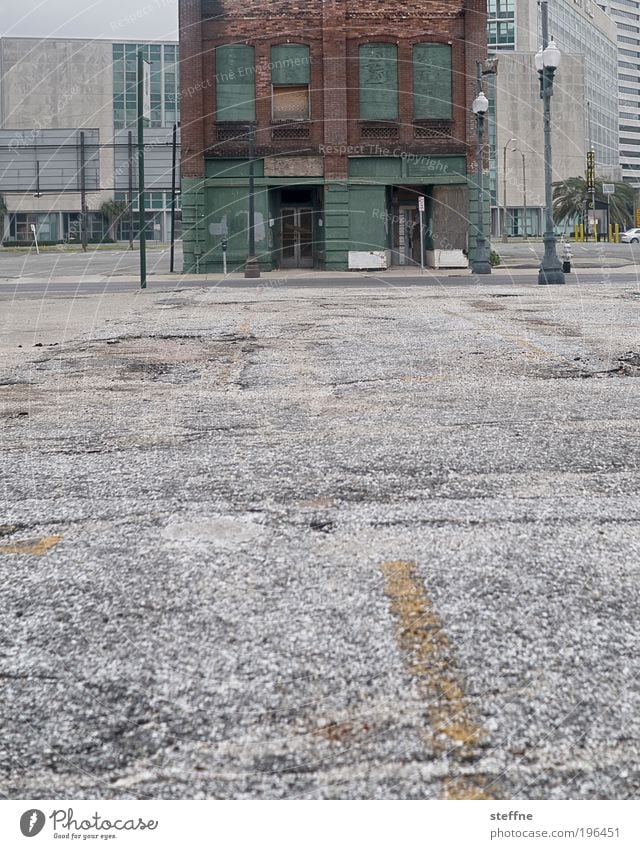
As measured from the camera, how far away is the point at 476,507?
16.4 ft

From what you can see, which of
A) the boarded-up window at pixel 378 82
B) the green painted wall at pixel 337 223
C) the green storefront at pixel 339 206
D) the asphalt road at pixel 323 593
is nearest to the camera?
the asphalt road at pixel 323 593

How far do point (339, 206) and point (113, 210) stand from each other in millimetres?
64399

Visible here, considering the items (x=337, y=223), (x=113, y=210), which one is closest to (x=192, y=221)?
(x=337, y=223)

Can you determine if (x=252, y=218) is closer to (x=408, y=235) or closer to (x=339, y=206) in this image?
(x=339, y=206)

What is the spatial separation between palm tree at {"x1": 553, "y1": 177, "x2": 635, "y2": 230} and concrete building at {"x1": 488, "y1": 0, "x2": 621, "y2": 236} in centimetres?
362

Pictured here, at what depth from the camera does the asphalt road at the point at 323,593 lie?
2.57 m

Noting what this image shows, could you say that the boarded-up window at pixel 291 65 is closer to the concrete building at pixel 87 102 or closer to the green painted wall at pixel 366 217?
the green painted wall at pixel 366 217

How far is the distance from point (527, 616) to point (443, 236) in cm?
3956

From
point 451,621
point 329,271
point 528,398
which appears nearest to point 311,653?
point 451,621

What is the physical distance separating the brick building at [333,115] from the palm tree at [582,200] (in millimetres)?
60932

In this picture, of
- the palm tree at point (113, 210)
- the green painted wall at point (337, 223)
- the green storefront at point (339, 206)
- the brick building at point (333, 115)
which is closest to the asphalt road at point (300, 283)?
the green storefront at point (339, 206)

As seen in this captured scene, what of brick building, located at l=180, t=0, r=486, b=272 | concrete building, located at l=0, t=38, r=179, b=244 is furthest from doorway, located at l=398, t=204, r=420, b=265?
concrete building, located at l=0, t=38, r=179, b=244

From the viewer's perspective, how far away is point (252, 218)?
3825cm

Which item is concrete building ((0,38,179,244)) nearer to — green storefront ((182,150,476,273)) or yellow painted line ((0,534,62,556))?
green storefront ((182,150,476,273))
